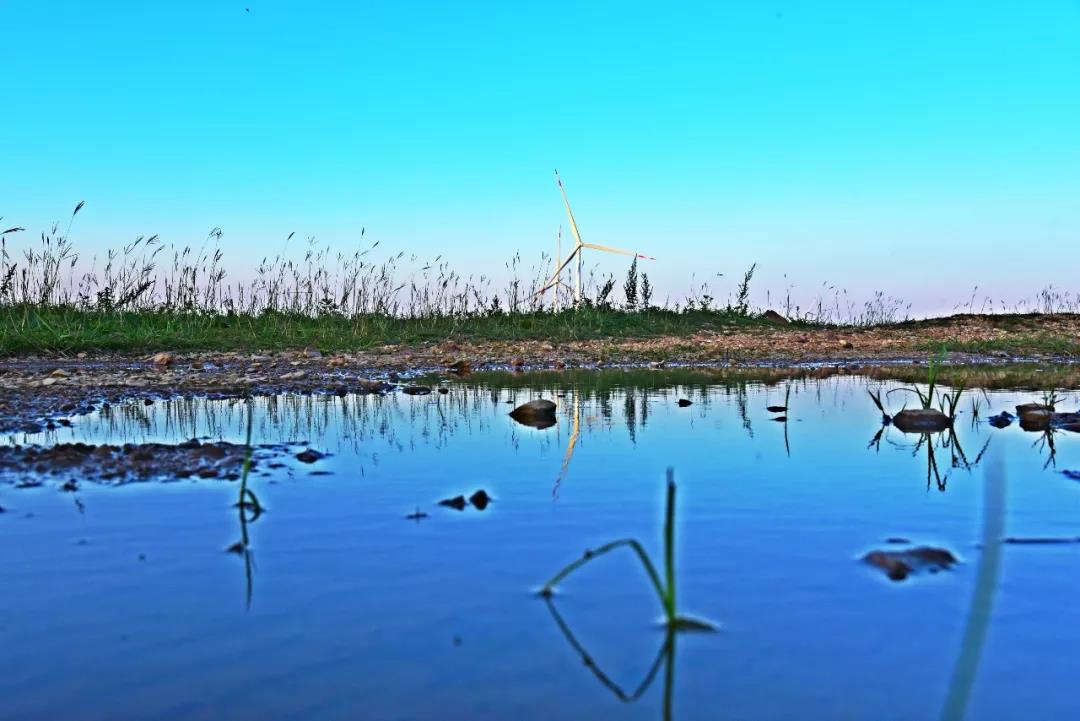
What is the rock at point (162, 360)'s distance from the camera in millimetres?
9379

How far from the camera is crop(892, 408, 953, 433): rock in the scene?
5312mm

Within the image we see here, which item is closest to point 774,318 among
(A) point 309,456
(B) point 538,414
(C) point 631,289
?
(C) point 631,289

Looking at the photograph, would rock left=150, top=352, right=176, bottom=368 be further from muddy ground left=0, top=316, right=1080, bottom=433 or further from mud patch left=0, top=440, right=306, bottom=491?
mud patch left=0, top=440, right=306, bottom=491

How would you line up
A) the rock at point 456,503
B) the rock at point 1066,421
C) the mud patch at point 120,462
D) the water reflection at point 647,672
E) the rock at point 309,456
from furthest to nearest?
the rock at point 1066,421 < the rock at point 309,456 < the mud patch at point 120,462 < the rock at point 456,503 < the water reflection at point 647,672

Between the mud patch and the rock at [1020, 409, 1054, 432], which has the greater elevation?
the rock at [1020, 409, 1054, 432]

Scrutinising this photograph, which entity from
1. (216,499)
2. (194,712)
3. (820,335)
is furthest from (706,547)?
(820,335)

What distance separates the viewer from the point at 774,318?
725 inches

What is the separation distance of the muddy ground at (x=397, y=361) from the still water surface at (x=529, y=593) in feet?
8.73

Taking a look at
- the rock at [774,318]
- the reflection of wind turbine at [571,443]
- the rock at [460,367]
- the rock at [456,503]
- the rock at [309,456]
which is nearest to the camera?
the rock at [456,503]

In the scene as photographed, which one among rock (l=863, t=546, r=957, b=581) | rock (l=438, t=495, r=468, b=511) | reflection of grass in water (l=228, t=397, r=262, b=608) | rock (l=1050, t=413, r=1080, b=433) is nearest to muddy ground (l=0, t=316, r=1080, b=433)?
reflection of grass in water (l=228, t=397, r=262, b=608)

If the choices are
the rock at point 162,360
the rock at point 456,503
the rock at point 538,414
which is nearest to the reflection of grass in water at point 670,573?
the rock at point 456,503

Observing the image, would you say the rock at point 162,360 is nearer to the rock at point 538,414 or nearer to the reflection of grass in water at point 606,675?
the rock at point 538,414

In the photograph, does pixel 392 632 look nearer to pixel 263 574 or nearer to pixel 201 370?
pixel 263 574

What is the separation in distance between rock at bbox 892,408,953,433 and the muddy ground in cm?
372
